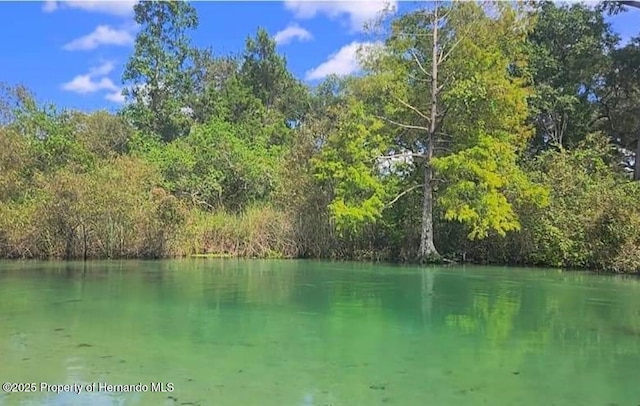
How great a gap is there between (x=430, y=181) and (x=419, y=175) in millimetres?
1073

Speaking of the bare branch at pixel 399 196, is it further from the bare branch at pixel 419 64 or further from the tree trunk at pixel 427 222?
the bare branch at pixel 419 64

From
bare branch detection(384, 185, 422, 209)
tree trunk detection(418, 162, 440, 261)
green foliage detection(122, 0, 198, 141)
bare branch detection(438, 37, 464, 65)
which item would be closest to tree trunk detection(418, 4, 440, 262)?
tree trunk detection(418, 162, 440, 261)

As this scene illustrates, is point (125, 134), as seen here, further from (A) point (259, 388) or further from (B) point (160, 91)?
(A) point (259, 388)

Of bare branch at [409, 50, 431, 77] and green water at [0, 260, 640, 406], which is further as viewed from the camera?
bare branch at [409, 50, 431, 77]

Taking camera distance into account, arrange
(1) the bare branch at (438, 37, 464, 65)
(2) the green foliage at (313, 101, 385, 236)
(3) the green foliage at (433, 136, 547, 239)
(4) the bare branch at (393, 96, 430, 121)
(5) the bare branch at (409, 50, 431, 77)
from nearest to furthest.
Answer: (3) the green foliage at (433, 136, 547, 239) → (2) the green foliage at (313, 101, 385, 236) → (1) the bare branch at (438, 37, 464, 65) → (4) the bare branch at (393, 96, 430, 121) → (5) the bare branch at (409, 50, 431, 77)

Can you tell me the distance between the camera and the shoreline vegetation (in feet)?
52.0

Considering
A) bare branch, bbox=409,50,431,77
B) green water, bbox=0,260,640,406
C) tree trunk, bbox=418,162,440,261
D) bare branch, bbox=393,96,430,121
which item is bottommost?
green water, bbox=0,260,640,406

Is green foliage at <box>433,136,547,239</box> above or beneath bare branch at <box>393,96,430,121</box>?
beneath

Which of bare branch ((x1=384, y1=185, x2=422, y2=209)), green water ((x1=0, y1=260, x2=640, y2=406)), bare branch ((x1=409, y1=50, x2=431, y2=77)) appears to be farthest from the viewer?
bare branch ((x1=409, y1=50, x2=431, y2=77))

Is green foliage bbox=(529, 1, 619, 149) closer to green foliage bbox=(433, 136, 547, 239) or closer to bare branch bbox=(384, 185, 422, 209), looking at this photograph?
green foliage bbox=(433, 136, 547, 239)

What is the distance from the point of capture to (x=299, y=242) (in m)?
18.1

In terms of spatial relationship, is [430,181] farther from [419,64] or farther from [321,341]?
[321,341]

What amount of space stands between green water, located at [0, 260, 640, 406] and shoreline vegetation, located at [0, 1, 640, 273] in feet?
15.7

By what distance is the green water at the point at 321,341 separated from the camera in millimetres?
4344
